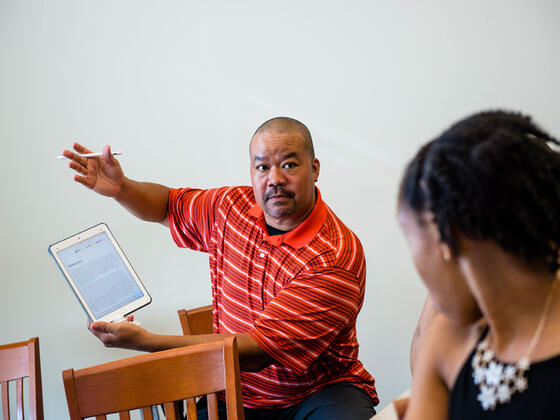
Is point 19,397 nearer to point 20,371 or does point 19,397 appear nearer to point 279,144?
point 20,371

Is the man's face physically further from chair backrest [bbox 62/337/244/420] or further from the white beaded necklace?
the white beaded necklace

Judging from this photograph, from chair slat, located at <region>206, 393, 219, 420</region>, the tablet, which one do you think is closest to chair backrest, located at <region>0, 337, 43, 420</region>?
the tablet

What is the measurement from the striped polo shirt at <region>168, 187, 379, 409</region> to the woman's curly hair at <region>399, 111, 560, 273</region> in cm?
97

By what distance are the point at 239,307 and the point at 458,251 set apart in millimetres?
1240

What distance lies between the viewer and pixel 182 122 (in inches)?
107

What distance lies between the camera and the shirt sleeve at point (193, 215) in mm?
2086

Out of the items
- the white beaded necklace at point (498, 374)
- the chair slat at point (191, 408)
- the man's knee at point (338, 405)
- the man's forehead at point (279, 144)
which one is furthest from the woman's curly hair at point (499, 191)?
the man's forehead at point (279, 144)

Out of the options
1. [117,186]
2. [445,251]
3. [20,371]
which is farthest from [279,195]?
[445,251]

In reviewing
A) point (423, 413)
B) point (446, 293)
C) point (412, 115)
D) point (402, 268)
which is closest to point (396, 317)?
point (402, 268)

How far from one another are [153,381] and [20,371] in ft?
2.00

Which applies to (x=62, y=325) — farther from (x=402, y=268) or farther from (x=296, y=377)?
(x=402, y=268)

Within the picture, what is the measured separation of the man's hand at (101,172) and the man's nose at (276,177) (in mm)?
547

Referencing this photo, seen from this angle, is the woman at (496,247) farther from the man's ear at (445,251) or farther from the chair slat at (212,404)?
the chair slat at (212,404)

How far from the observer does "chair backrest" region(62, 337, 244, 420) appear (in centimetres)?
136
